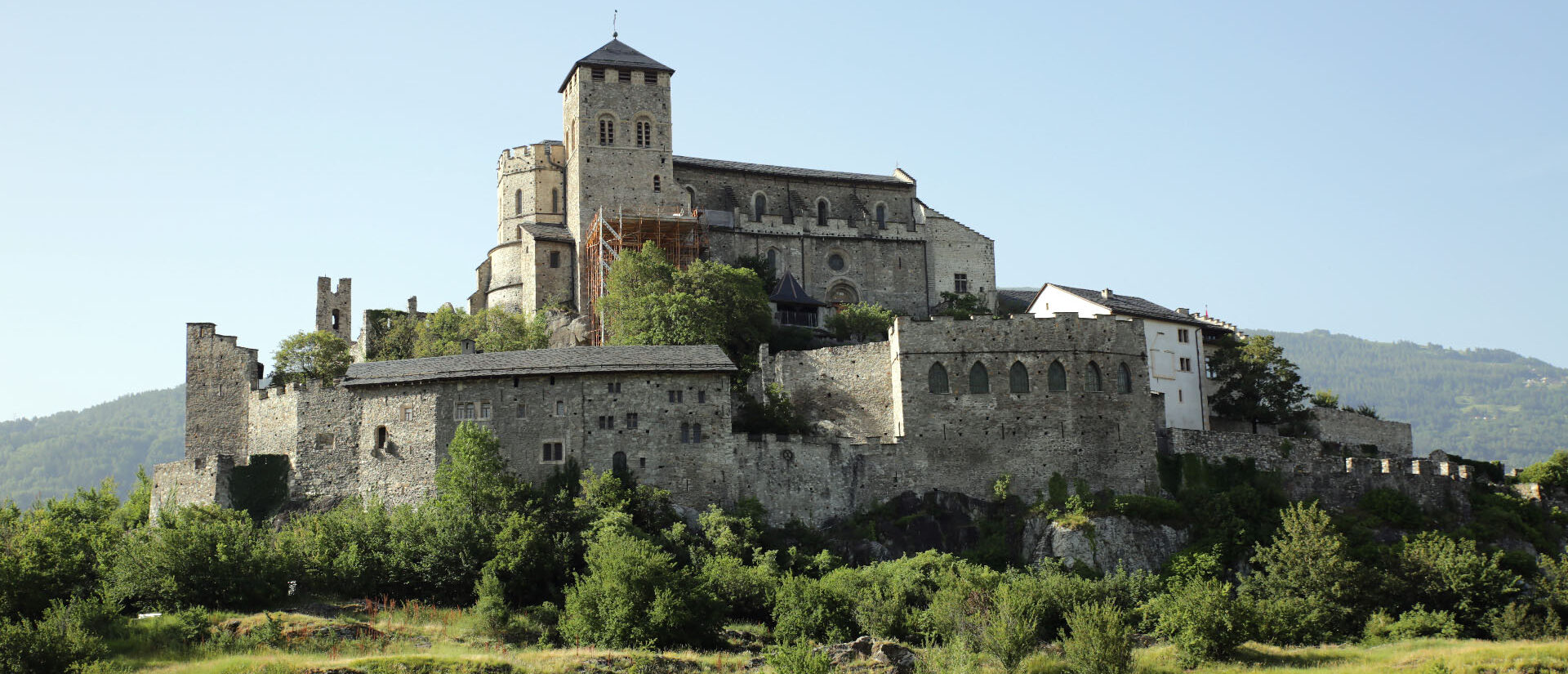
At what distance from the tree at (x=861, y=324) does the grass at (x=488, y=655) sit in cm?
2926

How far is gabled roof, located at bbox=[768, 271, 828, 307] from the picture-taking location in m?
85.9

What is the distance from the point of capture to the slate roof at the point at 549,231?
289 feet

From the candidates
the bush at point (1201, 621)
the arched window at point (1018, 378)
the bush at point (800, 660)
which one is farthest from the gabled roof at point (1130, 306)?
the bush at point (800, 660)

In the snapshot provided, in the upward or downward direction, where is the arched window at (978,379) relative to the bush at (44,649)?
upward

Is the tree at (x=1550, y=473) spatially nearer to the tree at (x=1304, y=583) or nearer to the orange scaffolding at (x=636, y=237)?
the tree at (x=1304, y=583)

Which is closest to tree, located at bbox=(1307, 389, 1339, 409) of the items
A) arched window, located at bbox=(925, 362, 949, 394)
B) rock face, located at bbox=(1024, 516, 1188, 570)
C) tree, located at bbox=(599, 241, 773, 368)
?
rock face, located at bbox=(1024, 516, 1188, 570)

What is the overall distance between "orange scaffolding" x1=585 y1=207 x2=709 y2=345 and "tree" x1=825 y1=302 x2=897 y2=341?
34.6 feet

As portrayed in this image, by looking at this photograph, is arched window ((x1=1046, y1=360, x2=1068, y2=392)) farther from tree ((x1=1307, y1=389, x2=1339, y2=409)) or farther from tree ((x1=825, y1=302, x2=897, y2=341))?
tree ((x1=1307, y1=389, x2=1339, y2=409))

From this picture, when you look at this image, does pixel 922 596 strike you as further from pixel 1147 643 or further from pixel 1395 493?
→ pixel 1395 493

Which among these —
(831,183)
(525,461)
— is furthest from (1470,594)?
(831,183)

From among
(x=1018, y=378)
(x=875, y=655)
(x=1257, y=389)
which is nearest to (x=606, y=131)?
(x=1018, y=378)

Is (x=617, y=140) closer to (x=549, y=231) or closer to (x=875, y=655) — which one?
(x=549, y=231)

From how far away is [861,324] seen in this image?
82.4m

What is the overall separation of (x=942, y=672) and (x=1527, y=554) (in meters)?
29.0
